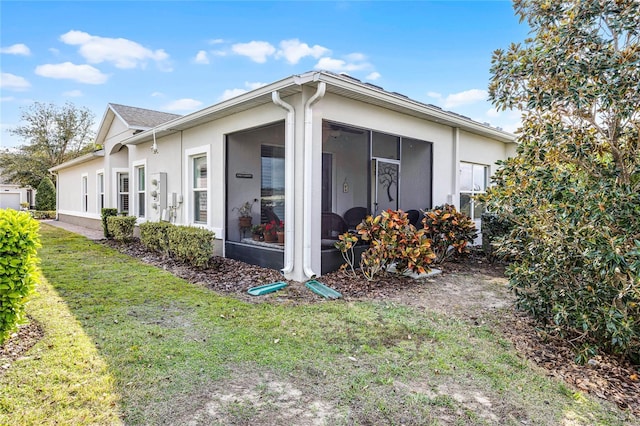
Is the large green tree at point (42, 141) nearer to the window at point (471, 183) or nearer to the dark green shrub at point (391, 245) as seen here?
the window at point (471, 183)

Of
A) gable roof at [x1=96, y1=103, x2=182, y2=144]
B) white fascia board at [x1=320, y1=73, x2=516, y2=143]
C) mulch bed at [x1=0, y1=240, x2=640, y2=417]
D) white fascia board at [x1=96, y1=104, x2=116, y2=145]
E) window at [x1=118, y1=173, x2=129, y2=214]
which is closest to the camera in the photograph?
mulch bed at [x1=0, y1=240, x2=640, y2=417]

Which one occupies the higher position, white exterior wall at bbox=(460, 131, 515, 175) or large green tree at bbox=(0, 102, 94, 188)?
large green tree at bbox=(0, 102, 94, 188)

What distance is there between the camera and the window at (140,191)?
11.0 metres

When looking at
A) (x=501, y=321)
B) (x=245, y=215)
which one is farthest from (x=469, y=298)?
(x=245, y=215)

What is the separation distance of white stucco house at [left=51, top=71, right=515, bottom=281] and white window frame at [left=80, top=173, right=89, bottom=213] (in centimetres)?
559

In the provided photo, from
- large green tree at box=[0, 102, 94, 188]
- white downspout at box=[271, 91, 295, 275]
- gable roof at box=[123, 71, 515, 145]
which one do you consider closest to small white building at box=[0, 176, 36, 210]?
large green tree at box=[0, 102, 94, 188]

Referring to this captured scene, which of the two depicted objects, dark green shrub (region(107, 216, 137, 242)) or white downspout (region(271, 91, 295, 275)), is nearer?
white downspout (region(271, 91, 295, 275))

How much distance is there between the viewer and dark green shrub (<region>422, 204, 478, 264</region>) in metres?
7.37

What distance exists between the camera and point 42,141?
27.8 m

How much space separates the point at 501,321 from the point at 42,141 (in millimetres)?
33658

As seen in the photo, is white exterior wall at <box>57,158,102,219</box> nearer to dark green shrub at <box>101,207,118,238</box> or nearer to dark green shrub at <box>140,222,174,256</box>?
dark green shrub at <box>101,207,118,238</box>

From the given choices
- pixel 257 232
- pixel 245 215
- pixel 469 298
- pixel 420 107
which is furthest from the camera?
pixel 245 215

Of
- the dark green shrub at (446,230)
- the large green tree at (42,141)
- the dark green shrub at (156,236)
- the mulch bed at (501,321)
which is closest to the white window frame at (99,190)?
the dark green shrub at (156,236)

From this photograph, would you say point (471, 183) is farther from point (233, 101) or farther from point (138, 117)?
point (138, 117)
